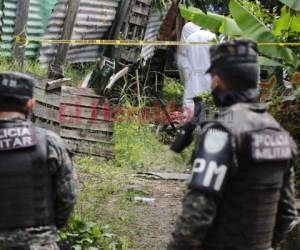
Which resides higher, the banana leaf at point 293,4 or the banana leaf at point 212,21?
the banana leaf at point 293,4

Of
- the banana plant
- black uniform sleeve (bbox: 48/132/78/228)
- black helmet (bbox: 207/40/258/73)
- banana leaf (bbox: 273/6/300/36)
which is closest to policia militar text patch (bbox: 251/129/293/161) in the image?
black helmet (bbox: 207/40/258/73)

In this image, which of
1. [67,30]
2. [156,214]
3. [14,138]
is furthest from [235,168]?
[67,30]

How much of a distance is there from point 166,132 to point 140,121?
0.42m

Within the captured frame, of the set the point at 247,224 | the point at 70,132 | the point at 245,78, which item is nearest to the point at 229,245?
the point at 247,224

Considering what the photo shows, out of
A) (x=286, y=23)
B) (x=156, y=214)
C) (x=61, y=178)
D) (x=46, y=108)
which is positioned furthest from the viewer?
(x=46, y=108)

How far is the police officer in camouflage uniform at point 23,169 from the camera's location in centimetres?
348

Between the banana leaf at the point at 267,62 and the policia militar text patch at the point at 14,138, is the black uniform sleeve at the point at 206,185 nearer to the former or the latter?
the policia militar text patch at the point at 14,138

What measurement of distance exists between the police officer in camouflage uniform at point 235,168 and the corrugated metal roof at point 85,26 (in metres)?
6.99

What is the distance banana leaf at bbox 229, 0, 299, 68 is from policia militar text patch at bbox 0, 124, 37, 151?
3.92 metres

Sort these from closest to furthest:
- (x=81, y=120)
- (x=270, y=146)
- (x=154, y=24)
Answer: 1. (x=270, y=146)
2. (x=81, y=120)
3. (x=154, y=24)

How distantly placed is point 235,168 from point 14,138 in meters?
1.12


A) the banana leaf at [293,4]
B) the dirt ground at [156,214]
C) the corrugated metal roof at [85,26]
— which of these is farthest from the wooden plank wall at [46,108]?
the banana leaf at [293,4]

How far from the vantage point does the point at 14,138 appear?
3.46 meters

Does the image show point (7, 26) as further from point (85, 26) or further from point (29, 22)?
point (85, 26)
